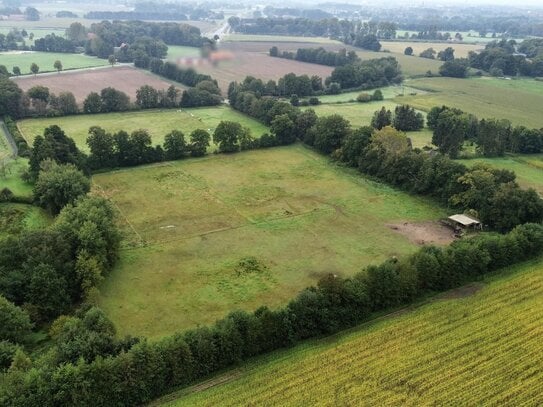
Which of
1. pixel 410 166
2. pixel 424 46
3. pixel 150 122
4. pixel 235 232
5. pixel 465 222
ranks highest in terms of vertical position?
pixel 424 46

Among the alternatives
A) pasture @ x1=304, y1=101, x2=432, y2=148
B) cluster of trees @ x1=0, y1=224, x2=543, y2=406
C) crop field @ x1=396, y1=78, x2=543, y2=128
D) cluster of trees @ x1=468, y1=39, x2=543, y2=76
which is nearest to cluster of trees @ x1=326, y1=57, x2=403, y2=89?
crop field @ x1=396, y1=78, x2=543, y2=128

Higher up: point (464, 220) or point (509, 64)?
point (509, 64)

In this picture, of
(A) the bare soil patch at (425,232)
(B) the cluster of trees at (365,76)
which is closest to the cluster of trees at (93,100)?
(B) the cluster of trees at (365,76)

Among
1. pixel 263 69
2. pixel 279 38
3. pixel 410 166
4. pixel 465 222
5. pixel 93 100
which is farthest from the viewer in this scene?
pixel 279 38

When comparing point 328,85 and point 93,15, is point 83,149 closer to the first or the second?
point 328,85

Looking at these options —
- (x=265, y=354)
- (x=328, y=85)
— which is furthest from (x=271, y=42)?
(x=265, y=354)

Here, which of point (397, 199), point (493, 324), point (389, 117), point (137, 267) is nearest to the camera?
point (493, 324)

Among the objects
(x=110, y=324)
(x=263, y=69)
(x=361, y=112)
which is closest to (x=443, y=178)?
(x=110, y=324)

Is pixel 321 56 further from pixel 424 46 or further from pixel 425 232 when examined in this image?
pixel 425 232
